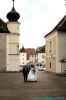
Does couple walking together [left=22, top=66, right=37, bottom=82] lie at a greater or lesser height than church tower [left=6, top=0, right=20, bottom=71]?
lesser

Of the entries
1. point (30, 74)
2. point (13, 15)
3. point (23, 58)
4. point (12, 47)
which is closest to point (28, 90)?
point (30, 74)

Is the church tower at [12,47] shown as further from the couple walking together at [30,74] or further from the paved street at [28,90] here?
the paved street at [28,90]

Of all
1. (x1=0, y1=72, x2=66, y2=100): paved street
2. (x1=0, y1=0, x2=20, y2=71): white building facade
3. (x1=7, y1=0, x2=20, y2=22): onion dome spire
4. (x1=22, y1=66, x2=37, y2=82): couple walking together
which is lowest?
(x1=0, y1=72, x2=66, y2=100): paved street

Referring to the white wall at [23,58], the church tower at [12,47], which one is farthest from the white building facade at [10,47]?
the white wall at [23,58]

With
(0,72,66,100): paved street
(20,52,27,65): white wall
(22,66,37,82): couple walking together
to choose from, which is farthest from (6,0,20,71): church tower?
(20,52,27,65): white wall

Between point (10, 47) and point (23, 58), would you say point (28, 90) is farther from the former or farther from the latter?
point (23, 58)

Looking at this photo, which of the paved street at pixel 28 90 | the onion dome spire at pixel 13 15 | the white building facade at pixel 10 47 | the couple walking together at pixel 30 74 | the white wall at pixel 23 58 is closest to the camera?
the paved street at pixel 28 90

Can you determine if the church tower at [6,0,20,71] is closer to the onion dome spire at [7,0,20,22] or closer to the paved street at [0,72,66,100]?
the onion dome spire at [7,0,20,22]

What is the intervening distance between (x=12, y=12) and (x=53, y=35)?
9326mm

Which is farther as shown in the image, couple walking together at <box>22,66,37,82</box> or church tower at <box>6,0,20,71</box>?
church tower at <box>6,0,20,71</box>

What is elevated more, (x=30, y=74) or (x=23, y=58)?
Answer: (x=23, y=58)

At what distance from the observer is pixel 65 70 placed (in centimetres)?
6600

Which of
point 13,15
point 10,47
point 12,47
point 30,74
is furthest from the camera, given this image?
point 12,47

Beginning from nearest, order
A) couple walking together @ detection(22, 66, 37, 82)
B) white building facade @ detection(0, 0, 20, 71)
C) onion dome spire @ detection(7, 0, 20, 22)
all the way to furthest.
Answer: couple walking together @ detection(22, 66, 37, 82) → white building facade @ detection(0, 0, 20, 71) → onion dome spire @ detection(7, 0, 20, 22)
